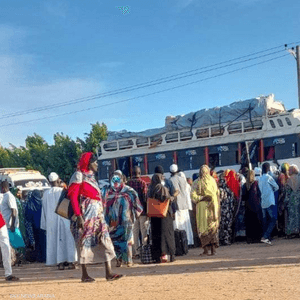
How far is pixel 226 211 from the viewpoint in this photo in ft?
48.8

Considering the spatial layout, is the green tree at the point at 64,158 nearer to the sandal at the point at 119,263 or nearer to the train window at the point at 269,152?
the train window at the point at 269,152

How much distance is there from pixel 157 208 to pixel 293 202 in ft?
14.0

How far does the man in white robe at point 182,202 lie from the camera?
14508 millimetres

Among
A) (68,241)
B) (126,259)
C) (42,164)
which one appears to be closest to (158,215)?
(126,259)

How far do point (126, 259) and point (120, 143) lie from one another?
17863 mm

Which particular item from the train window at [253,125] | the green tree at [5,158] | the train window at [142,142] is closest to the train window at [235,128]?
the train window at [253,125]

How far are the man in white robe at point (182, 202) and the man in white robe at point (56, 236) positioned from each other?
2.85 meters

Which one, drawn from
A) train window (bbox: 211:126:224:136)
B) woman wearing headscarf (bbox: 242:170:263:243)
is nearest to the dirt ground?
woman wearing headscarf (bbox: 242:170:263:243)

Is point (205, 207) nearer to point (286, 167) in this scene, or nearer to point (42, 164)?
point (286, 167)

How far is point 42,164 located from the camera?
53.1 m

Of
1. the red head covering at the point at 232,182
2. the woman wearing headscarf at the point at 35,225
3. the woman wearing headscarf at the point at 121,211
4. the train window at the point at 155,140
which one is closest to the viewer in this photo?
the woman wearing headscarf at the point at 121,211

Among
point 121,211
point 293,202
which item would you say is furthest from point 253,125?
point 121,211

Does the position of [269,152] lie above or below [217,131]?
below

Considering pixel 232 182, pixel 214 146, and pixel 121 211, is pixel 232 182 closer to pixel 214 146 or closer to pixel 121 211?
pixel 121 211
